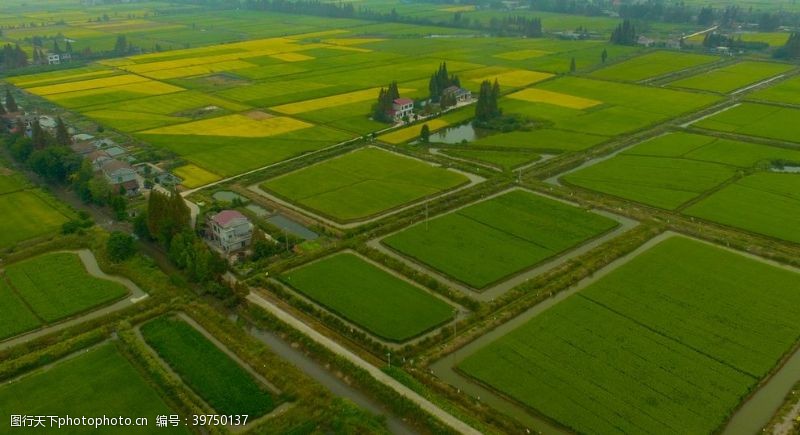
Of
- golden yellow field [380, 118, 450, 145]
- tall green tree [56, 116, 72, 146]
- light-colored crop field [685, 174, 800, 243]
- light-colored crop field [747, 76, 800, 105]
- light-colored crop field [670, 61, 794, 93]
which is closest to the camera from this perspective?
light-colored crop field [685, 174, 800, 243]

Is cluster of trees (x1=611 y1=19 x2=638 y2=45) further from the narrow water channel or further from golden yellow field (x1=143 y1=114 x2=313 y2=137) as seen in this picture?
the narrow water channel

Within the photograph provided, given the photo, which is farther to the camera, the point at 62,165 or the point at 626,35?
the point at 626,35

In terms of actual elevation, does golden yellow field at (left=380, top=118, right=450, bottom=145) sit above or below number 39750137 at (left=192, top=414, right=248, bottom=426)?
above

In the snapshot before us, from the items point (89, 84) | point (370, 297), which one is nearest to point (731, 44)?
point (370, 297)

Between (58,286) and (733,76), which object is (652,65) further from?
(58,286)

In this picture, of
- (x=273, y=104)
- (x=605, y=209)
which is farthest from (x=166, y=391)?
(x=273, y=104)

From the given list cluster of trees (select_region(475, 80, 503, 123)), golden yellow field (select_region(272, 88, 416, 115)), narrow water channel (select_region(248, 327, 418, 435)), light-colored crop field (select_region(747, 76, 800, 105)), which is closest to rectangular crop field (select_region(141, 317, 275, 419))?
narrow water channel (select_region(248, 327, 418, 435))
